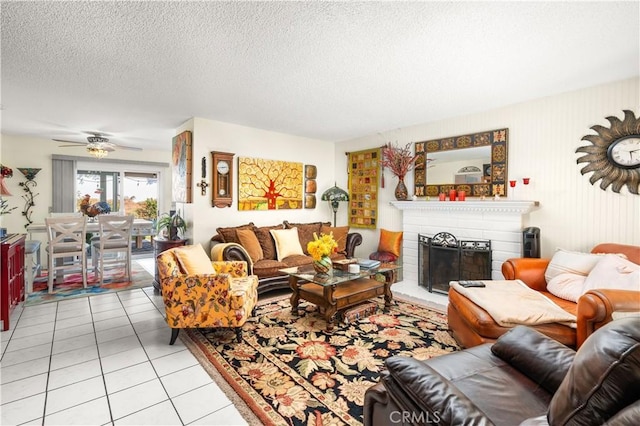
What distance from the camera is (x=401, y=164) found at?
15.5ft

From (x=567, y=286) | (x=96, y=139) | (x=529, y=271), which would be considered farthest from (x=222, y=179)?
(x=567, y=286)

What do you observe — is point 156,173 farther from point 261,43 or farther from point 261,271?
point 261,43

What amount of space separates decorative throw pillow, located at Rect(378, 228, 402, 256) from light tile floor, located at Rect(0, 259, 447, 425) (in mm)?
3193

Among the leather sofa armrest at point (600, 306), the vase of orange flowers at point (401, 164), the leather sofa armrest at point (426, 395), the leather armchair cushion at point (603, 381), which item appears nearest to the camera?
the leather armchair cushion at point (603, 381)

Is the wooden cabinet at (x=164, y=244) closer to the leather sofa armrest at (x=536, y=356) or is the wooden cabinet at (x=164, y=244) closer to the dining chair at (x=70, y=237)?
the dining chair at (x=70, y=237)

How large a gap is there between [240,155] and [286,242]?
5.13 ft

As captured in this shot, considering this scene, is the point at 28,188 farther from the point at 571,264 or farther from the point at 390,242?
the point at 571,264

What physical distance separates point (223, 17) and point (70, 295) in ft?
13.5

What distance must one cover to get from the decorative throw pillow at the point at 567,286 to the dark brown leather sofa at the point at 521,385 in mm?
1395

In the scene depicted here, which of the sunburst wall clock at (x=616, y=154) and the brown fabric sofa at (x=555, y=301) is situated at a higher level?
the sunburst wall clock at (x=616, y=154)

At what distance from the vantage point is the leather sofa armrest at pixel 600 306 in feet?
6.25

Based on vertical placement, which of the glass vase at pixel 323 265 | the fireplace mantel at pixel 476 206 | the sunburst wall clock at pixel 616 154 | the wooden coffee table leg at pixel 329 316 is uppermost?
the sunburst wall clock at pixel 616 154

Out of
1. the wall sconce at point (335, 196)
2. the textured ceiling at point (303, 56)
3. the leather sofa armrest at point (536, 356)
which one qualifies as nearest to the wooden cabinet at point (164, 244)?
the textured ceiling at point (303, 56)

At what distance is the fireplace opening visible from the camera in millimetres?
3928
